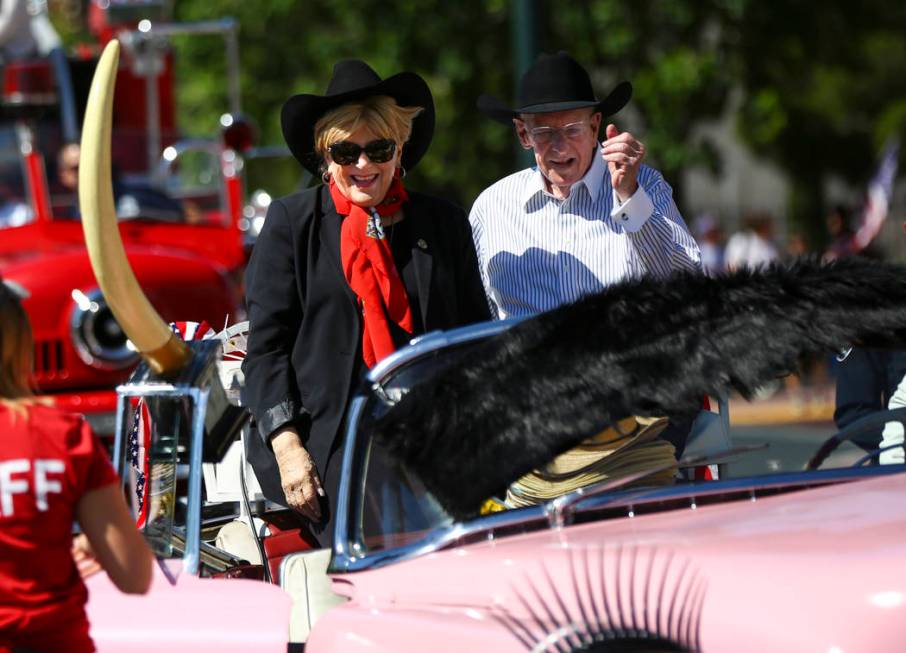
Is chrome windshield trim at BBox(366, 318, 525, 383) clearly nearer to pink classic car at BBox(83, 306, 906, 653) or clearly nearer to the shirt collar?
pink classic car at BBox(83, 306, 906, 653)

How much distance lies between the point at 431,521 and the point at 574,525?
12.2 inches

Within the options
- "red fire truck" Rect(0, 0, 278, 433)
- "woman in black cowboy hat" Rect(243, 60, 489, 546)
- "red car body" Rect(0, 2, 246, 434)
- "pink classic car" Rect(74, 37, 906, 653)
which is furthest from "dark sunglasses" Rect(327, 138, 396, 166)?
"red car body" Rect(0, 2, 246, 434)

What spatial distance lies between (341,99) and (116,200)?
19.6 ft

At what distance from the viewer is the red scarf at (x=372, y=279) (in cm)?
420

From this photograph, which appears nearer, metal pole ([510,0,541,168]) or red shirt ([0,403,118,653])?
red shirt ([0,403,118,653])

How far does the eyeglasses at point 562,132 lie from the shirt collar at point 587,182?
84mm

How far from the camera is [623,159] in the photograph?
4.57 m

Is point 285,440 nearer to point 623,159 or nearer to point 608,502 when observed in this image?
point 608,502

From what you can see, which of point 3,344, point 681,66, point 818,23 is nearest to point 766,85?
point 818,23

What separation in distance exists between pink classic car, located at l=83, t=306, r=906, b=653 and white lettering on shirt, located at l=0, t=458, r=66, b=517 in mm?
687

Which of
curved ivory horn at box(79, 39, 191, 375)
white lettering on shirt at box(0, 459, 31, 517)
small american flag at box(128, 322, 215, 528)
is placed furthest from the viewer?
small american flag at box(128, 322, 215, 528)

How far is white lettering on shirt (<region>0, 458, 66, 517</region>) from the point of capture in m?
2.83

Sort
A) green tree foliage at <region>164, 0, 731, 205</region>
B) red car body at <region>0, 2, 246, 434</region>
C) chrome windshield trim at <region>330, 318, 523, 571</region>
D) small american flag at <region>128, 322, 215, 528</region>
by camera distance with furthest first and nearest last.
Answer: green tree foliage at <region>164, 0, 731, 205</region> → red car body at <region>0, 2, 246, 434</region> → small american flag at <region>128, 322, 215, 528</region> → chrome windshield trim at <region>330, 318, 523, 571</region>

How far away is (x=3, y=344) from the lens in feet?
9.51
